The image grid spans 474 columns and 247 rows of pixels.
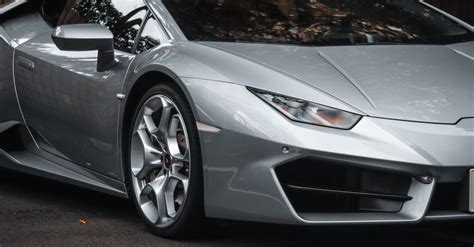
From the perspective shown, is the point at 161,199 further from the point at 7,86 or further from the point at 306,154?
the point at 7,86

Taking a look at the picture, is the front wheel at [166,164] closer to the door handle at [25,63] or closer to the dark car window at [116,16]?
the dark car window at [116,16]

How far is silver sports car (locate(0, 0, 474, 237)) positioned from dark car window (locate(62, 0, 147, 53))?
0.01 m

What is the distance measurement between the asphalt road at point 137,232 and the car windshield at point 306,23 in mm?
917

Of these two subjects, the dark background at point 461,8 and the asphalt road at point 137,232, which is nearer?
the asphalt road at point 137,232

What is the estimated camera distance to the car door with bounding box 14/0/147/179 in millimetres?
5266

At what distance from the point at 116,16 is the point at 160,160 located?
3.60 feet

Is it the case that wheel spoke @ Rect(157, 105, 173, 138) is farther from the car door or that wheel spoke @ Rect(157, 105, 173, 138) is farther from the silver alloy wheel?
the car door

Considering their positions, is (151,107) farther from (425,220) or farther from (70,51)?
(425,220)

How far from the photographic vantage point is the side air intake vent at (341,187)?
163 inches

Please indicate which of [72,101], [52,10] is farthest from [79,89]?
[52,10]

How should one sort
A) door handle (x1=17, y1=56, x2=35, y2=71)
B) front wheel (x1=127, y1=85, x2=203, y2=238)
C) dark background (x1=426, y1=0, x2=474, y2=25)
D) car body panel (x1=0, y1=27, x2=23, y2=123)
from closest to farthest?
front wheel (x1=127, y1=85, x2=203, y2=238) → door handle (x1=17, y1=56, x2=35, y2=71) → car body panel (x1=0, y1=27, x2=23, y2=123) → dark background (x1=426, y1=0, x2=474, y2=25)

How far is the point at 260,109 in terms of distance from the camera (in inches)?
167

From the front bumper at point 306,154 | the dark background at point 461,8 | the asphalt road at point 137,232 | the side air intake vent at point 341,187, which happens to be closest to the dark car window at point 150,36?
the front bumper at point 306,154

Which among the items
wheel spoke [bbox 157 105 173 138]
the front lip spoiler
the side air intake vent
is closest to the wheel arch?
wheel spoke [bbox 157 105 173 138]
